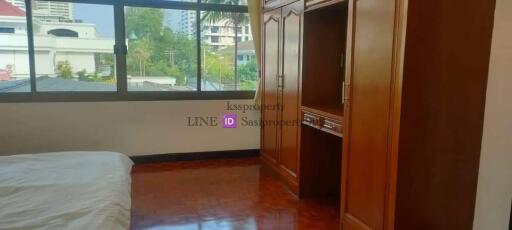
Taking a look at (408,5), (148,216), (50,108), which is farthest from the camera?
(50,108)

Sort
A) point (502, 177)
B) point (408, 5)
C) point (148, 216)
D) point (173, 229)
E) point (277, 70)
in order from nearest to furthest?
point (408, 5), point (502, 177), point (173, 229), point (148, 216), point (277, 70)

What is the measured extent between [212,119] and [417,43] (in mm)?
2883

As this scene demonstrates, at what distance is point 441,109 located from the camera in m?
1.97

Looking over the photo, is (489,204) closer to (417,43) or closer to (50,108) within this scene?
(417,43)

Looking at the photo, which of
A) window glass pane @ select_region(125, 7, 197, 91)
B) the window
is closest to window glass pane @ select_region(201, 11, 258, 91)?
window glass pane @ select_region(125, 7, 197, 91)

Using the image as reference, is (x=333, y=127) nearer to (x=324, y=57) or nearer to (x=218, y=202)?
(x=324, y=57)

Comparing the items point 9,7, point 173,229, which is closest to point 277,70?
point 173,229

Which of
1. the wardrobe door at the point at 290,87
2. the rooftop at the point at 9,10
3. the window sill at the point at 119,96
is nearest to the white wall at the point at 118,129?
the window sill at the point at 119,96

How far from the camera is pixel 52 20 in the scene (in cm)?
374

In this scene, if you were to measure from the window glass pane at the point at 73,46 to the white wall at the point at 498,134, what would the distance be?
348cm

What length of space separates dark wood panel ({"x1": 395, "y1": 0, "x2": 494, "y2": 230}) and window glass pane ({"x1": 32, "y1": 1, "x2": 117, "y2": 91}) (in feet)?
10.4

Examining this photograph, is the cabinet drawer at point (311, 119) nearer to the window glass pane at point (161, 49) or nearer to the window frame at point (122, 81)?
the window frame at point (122, 81)

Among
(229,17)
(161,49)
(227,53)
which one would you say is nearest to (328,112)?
(227,53)

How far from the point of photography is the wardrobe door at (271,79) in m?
3.55
